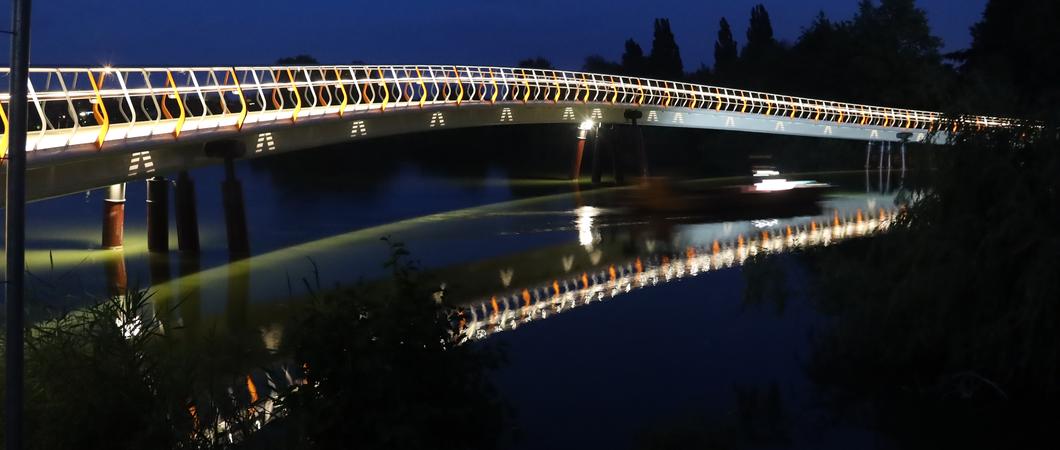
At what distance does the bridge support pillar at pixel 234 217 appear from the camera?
87.4 ft

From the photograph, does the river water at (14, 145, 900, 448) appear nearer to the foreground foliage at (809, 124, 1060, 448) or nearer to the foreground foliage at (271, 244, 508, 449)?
the foreground foliage at (271, 244, 508, 449)

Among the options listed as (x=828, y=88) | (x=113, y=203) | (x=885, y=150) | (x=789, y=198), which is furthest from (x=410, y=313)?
(x=828, y=88)

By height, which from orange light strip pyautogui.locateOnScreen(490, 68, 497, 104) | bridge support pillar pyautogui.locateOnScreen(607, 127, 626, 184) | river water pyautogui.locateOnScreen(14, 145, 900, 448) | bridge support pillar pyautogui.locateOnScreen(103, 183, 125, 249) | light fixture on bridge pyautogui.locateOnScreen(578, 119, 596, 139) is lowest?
river water pyautogui.locateOnScreen(14, 145, 900, 448)

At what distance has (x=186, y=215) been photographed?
2659cm

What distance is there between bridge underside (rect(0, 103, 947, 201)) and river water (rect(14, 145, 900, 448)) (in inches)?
74.4

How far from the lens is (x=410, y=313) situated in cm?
977

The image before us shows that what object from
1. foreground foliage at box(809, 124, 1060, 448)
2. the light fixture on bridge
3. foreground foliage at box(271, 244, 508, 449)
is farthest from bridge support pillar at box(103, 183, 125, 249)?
the light fixture on bridge

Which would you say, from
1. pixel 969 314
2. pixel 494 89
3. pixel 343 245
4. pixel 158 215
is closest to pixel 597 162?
pixel 494 89

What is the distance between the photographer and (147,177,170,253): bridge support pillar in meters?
26.4

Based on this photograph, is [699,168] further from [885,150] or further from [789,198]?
[789,198]

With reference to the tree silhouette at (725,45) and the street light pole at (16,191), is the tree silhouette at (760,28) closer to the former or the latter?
the tree silhouette at (725,45)

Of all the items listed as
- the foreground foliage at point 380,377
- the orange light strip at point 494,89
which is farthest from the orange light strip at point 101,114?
the orange light strip at point 494,89

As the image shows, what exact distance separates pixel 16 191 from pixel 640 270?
17.9 meters

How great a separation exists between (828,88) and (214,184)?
49862mm
